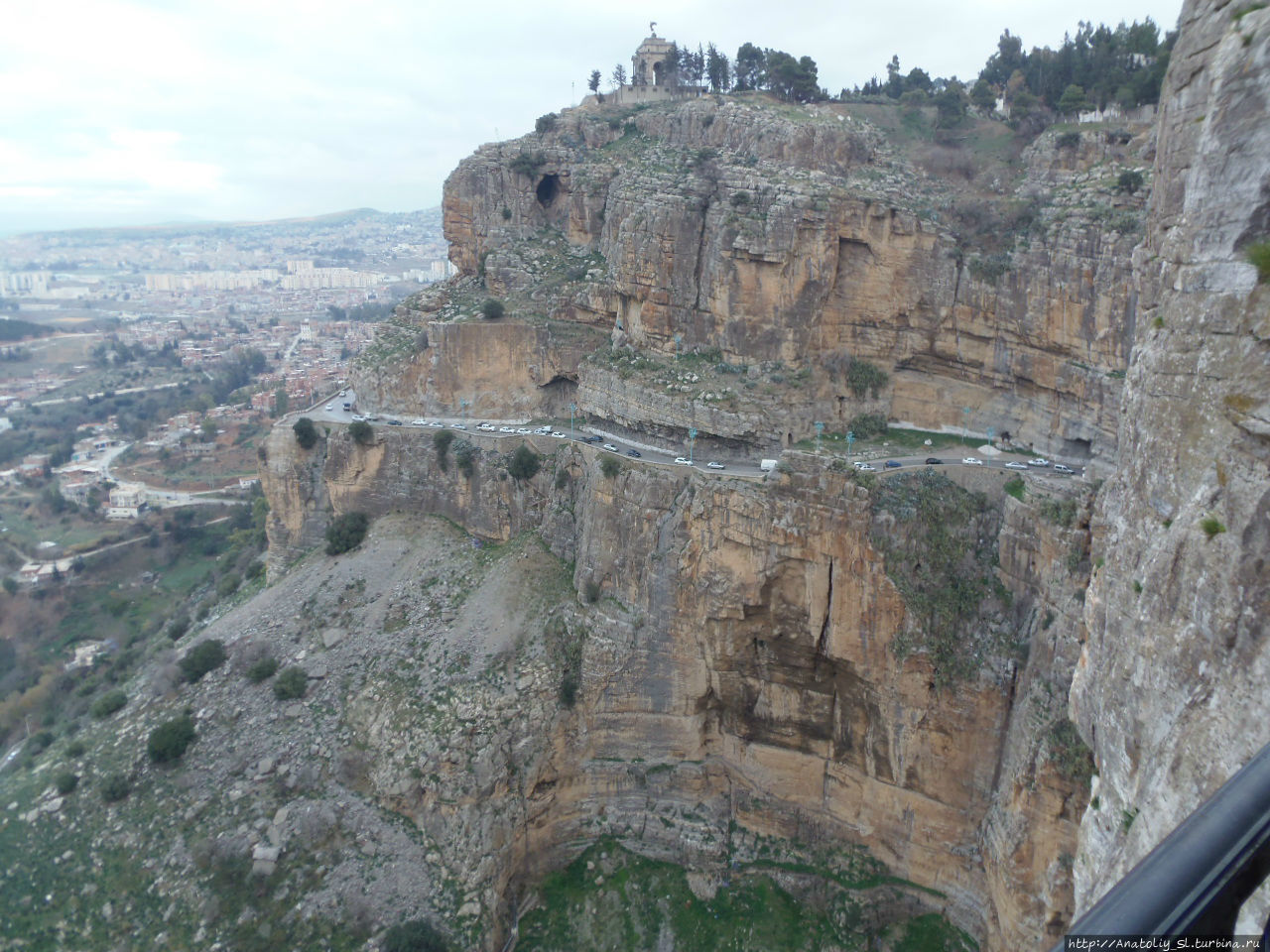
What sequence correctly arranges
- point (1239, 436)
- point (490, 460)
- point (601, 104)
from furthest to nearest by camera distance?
point (601, 104) < point (490, 460) < point (1239, 436)

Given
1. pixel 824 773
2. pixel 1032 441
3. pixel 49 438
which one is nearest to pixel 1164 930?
pixel 824 773

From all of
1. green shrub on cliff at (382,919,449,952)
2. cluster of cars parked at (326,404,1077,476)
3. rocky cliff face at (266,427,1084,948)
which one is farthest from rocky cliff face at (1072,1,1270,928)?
green shrub on cliff at (382,919,449,952)

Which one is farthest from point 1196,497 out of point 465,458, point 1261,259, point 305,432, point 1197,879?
point 305,432

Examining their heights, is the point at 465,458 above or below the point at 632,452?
below

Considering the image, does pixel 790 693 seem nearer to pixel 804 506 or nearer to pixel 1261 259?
pixel 804 506

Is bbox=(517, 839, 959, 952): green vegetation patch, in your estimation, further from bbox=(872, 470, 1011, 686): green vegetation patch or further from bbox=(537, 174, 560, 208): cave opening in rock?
bbox=(537, 174, 560, 208): cave opening in rock

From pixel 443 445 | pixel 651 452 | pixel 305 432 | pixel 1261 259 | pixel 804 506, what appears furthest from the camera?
pixel 305 432

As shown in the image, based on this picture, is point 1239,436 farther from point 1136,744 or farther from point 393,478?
point 393,478
